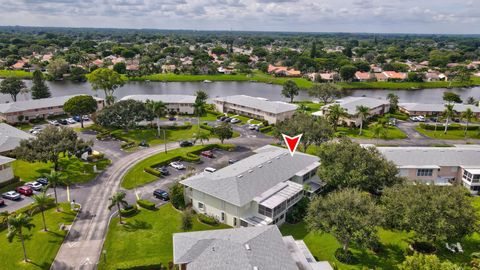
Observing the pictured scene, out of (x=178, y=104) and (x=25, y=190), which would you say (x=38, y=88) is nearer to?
(x=178, y=104)

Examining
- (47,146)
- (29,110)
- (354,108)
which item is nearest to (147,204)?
(47,146)

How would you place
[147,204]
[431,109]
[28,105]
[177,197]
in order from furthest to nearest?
[431,109] < [28,105] < [177,197] < [147,204]

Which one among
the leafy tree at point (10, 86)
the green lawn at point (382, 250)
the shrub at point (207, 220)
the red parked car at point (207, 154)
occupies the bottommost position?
the green lawn at point (382, 250)

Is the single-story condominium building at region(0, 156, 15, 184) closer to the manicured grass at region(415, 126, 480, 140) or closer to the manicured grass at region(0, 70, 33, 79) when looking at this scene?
the manicured grass at region(415, 126, 480, 140)

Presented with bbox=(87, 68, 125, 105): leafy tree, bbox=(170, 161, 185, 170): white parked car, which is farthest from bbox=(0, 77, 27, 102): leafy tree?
bbox=(170, 161, 185, 170): white parked car

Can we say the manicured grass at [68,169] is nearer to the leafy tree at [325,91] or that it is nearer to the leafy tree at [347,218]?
the leafy tree at [347,218]

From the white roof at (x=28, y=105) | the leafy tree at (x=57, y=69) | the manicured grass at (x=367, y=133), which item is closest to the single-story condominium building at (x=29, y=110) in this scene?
the white roof at (x=28, y=105)
